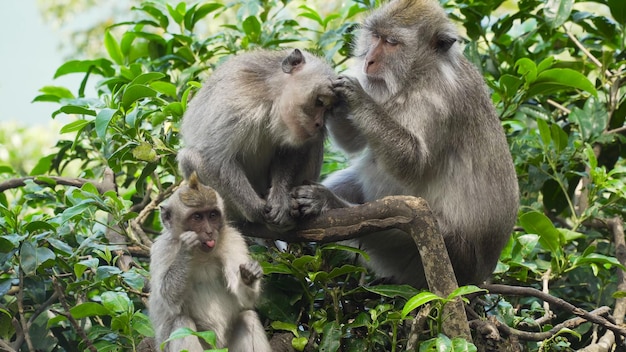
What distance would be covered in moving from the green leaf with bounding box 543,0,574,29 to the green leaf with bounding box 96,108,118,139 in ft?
12.5

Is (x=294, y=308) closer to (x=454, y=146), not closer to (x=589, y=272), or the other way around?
(x=454, y=146)

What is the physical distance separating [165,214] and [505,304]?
238 centimetres

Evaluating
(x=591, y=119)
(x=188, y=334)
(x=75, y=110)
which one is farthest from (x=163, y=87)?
(x=591, y=119)

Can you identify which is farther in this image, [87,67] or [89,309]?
[87,67]

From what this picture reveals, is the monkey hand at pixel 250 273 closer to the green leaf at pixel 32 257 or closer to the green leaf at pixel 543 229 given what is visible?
the green leaf at pixel 32 257

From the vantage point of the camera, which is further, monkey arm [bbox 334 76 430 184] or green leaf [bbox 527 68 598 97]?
green leaf [bbox 527 68 598 97]

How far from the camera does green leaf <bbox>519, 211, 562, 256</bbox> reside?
5.66 meters

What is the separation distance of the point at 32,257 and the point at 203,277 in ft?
3.70

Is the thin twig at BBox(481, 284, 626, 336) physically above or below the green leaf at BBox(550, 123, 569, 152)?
below

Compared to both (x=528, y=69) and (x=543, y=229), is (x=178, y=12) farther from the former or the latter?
(x=543, y=229)

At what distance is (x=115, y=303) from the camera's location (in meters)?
4.93

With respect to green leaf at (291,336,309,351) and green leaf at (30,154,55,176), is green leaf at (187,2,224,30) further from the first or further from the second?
green leaf at (291,336,309,351)

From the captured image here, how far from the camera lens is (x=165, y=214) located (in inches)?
199

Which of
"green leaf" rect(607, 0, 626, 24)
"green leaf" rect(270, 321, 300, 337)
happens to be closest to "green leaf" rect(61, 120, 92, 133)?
"green leaf" rect(270, 321, 300, 337)
